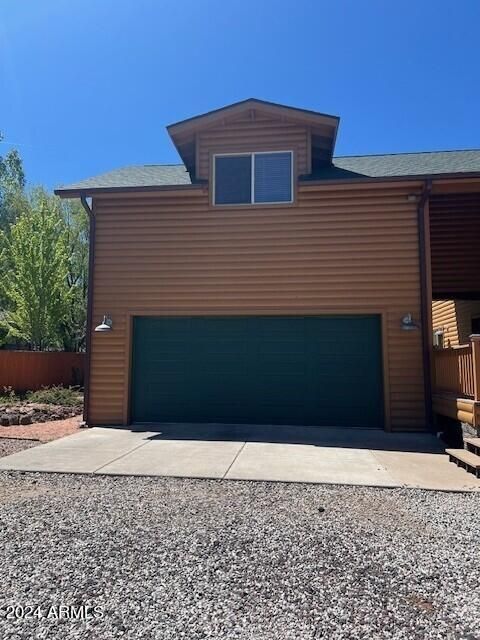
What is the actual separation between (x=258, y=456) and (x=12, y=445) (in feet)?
12.7

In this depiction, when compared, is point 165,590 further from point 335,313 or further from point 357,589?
point 335,313

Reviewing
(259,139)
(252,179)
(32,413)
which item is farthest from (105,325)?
(259,139)

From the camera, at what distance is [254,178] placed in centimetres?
881

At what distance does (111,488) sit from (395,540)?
2792mm

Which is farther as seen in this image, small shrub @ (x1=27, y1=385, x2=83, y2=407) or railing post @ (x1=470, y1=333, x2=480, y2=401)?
small shrub @ (x1=27, y1=385, x2=83, y2=407)

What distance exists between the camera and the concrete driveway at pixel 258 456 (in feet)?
16.7

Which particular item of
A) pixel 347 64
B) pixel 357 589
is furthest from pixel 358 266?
pixel 357 589

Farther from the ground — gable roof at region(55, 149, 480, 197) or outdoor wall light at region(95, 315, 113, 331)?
gable roof at region(55, 149, 480, 197)

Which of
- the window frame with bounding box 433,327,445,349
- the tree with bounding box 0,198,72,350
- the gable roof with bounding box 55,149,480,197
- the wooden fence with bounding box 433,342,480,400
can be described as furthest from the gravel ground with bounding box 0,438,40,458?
the window frame with bounding box 433,327,445,349

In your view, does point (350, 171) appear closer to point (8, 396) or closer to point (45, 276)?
point (8, 396)

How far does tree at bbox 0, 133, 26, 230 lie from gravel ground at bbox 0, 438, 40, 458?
17120 millimetres

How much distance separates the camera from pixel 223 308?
857 cm

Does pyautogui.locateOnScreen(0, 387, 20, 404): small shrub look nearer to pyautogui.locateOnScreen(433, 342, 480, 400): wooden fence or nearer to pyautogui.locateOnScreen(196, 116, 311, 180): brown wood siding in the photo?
pyautogui.locateOnScreen(196, 116, 311, 180): brown wood siding

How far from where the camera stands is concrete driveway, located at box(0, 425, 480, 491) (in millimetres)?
5094
